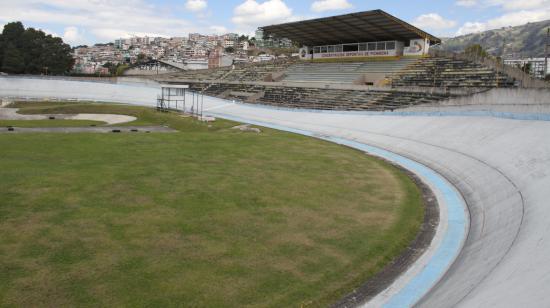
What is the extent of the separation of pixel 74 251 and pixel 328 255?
7133mm

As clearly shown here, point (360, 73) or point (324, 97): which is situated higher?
A: point (360, 73)

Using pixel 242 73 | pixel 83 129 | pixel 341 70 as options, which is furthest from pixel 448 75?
pixel 242 73

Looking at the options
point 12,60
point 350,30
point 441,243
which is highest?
point 350,30

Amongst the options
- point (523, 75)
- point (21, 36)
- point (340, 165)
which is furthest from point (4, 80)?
point (523, 75)

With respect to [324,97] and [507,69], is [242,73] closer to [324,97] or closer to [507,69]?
[324,97]

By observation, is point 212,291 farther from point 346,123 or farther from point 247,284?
point 346,123

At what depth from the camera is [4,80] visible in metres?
79.2

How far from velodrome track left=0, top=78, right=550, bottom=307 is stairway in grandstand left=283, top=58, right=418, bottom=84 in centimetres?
1979

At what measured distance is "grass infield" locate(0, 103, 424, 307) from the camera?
10.1 meters

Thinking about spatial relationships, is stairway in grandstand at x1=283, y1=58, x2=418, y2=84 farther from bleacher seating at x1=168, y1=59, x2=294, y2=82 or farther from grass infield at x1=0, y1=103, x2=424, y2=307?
grass infield at x1=0, y1=103, x2=424, y2=307

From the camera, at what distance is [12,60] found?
319 ft

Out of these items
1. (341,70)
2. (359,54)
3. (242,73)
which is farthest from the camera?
(242,73)

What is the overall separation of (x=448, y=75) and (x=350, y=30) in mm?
19387

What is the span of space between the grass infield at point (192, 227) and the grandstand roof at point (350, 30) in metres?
36.6
